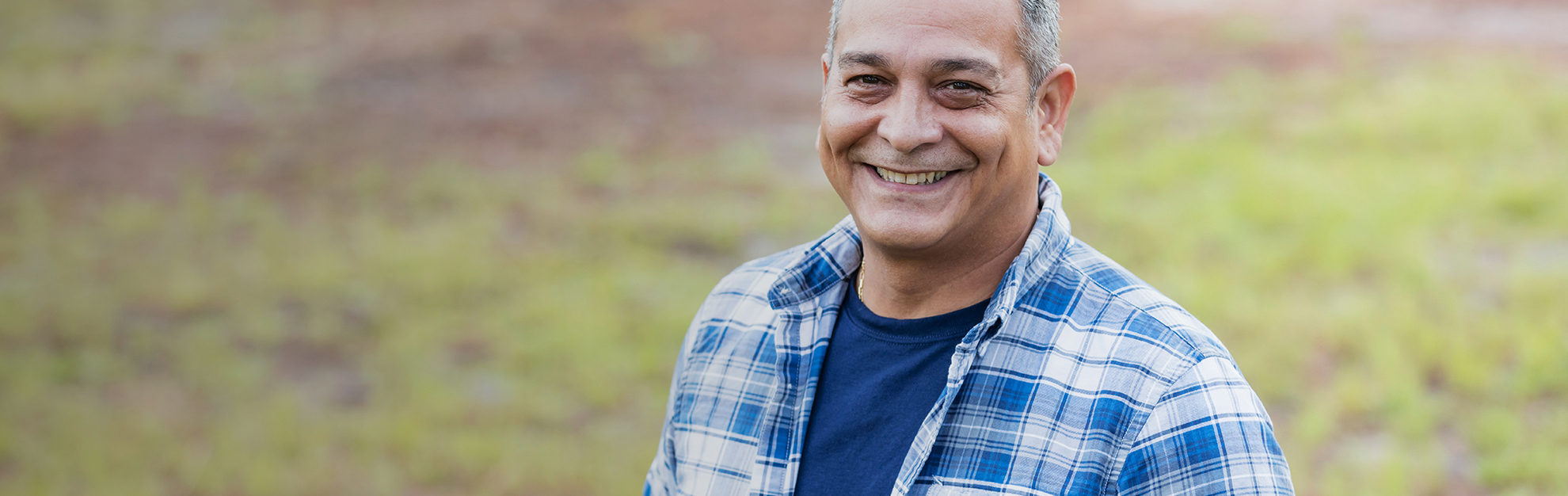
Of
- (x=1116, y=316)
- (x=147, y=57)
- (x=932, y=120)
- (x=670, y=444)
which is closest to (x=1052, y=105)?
(x=932, y=120)

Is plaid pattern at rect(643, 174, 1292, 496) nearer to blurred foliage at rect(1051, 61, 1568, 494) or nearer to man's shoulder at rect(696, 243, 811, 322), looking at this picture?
man's shoulder at rect(696, 243, 811, 322)

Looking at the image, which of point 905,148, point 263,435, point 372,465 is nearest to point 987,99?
point 905,148

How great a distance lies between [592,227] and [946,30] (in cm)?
639

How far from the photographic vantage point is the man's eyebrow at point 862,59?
5.62ft

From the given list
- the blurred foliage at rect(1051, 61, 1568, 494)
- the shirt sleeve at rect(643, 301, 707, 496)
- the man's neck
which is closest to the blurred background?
the blurred foliage at rect(1051, 61, 1568, 494)

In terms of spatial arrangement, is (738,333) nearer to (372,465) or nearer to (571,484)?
(571,484)

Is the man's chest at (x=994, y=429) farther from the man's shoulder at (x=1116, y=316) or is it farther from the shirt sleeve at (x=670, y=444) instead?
the shirt sleeve at (x=670, y=444)

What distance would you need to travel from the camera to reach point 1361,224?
23.7 feet

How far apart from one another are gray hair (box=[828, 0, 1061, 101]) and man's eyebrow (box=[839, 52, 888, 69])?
9 cm

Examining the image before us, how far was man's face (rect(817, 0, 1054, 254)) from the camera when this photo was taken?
5.53ft

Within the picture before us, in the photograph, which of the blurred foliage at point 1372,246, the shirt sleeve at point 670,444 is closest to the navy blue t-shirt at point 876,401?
the shirt sleeve at point 670,444

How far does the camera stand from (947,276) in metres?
1.82

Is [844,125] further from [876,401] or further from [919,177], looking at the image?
[876,401]

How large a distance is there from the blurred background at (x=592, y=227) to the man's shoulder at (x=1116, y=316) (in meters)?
3.69
